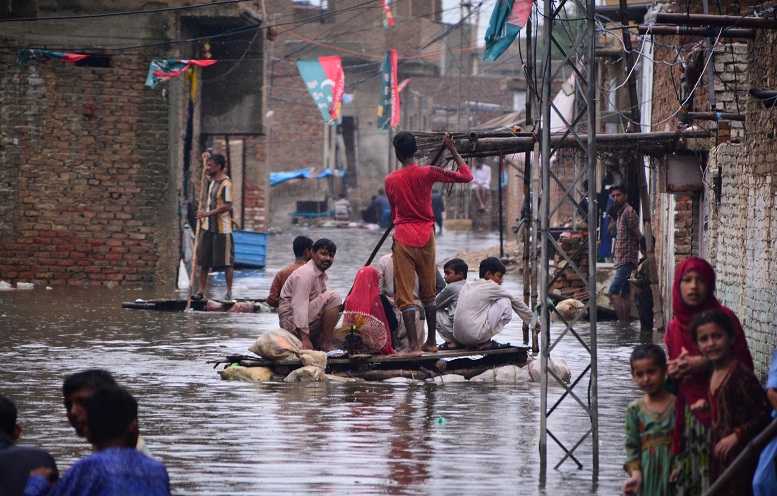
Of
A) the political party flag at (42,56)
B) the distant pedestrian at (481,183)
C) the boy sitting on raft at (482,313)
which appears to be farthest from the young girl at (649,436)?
the distant pedestrian at (481,183)

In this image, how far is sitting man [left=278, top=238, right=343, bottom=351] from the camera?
33.6 ft

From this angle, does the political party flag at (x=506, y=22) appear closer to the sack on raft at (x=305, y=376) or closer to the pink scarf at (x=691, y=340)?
the sack on raft at (x=305, y=376)

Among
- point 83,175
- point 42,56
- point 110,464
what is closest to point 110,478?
point 110,464

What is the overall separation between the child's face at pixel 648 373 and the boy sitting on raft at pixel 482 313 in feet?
17.2

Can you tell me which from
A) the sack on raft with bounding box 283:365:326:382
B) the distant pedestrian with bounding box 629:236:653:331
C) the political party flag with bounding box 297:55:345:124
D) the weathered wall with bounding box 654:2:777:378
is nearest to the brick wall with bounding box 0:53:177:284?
the distant pedestrian with bounding box 629:236:653:331

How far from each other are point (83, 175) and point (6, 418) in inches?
556

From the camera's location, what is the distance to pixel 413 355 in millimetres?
10133

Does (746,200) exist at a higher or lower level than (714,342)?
higher

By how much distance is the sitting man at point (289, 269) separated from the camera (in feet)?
35.4

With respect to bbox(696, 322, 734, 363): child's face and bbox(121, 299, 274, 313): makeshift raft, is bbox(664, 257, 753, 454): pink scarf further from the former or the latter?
bbox(121, 299, 274, 313): makeshift raft

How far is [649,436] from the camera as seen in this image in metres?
5.11

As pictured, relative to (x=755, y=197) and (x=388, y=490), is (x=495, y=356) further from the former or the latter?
(x=388, y=490)

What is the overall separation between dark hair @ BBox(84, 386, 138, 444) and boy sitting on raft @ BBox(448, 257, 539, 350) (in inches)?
255

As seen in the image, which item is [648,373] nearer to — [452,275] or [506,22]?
[452,275]
